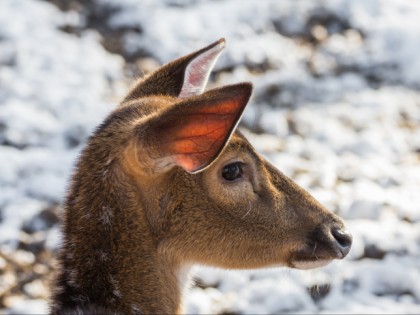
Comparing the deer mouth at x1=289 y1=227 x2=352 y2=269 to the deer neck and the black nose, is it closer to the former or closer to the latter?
the black nose

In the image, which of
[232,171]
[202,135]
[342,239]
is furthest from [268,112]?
[202,135]

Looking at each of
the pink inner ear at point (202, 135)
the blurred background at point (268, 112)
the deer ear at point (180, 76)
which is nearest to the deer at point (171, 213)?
the pink inner ear at point (202, 135)

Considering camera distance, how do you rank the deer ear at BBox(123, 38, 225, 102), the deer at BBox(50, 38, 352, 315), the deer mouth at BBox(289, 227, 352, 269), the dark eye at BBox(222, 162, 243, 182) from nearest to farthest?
the deer at BBox(50, 38, 352, 315)
the dark eye at BBox(222, 162, 243, 182)
the deer mouth at BBox(289, 227, 352, 269)
the deer ear at BBox(123, 38, 225, 102)

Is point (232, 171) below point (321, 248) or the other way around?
the other way around

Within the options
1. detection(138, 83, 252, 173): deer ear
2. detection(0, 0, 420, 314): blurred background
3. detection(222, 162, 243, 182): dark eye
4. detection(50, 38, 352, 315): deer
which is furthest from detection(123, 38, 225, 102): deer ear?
detection(0, 0, 420, 314): blurred background

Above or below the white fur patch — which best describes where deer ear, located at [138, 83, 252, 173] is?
above

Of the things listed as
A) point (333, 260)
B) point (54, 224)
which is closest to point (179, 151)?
point (333, 260)

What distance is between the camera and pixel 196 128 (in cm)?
348

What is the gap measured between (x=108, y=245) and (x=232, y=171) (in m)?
0.62

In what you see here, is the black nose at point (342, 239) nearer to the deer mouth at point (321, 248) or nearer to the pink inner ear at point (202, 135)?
the deer mouth at point (321, 248)

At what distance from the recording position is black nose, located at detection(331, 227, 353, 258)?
413cm

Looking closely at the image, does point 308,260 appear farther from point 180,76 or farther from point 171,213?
point 180,76

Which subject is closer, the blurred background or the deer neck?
Answer: the deer neck

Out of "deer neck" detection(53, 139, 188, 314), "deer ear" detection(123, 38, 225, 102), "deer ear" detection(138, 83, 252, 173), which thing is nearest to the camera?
"deer ear" detection(138, 83, 252, 173)
